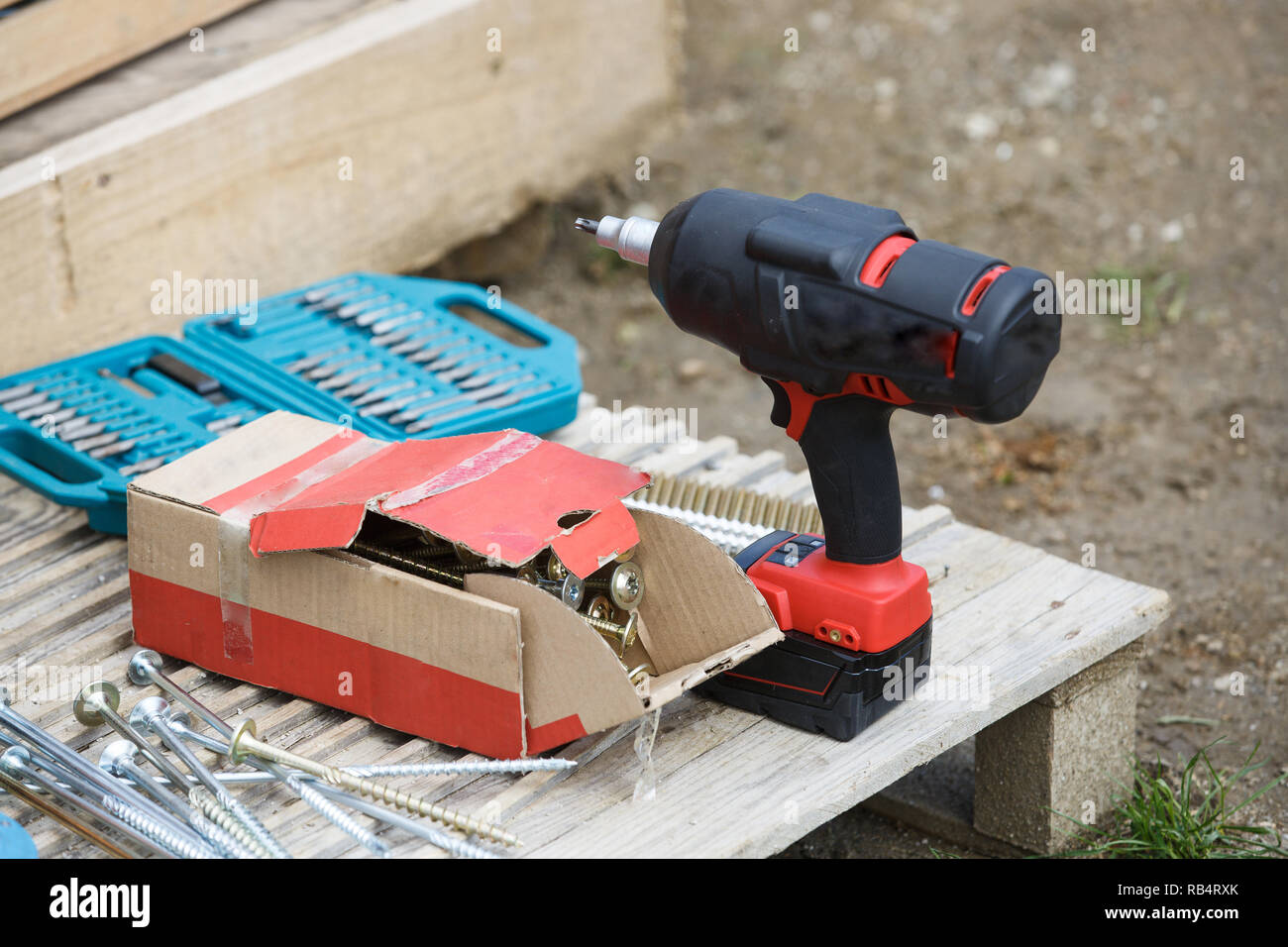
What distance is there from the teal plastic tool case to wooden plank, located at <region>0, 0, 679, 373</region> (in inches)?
9.6

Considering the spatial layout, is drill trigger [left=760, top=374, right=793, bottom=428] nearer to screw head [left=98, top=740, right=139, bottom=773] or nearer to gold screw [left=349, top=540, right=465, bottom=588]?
gold screw [left=349, top=540, right=465, bottom=588]

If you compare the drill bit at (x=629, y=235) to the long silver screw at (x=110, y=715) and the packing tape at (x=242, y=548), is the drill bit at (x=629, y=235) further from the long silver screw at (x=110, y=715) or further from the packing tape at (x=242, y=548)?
the long silver screw at (x=110, y=715)

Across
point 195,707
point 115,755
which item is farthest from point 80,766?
point 195,707

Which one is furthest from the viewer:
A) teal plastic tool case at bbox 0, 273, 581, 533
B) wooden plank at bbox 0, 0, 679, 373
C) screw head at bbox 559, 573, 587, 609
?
wooden plank at bbox 0, 0, 679, 373

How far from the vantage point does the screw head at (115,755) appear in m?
1.69

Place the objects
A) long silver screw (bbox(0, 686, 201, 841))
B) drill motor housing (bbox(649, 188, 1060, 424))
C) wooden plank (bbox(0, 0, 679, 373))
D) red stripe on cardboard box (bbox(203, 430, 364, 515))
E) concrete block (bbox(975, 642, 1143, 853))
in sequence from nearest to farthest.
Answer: drill motor housing (bbox(649, 188, 1060, 424)) → long silver screw (bbox(0, 686, 201, 841)) → red stripe on cardboard box (bbox(203, 430, 364, 515)) → concrete block (bbox(975, 642, 1143, 853)) → wooden plank (bbox(0, 0, 679, 373))

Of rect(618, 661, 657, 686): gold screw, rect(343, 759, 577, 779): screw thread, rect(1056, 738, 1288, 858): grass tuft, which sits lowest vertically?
rect(1056, 738, 1288, 858): grass tuft

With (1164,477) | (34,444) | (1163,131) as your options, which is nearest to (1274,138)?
(1163,131)

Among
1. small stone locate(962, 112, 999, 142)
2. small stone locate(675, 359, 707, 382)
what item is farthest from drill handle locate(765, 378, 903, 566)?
small stone locate(962, 112, 999, 142)

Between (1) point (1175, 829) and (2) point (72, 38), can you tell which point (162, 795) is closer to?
(1) point (1175, 829)

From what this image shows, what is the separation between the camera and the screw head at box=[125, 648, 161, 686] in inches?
72.6

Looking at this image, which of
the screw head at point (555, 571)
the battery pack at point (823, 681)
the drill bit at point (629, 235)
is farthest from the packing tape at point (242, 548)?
the battery pack at point (823, 681)

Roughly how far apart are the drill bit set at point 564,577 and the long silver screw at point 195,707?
254 millimetres

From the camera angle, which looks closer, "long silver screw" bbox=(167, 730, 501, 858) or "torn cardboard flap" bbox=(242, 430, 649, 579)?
"long silver screw" bbox=(167, 730, 501, 858)
